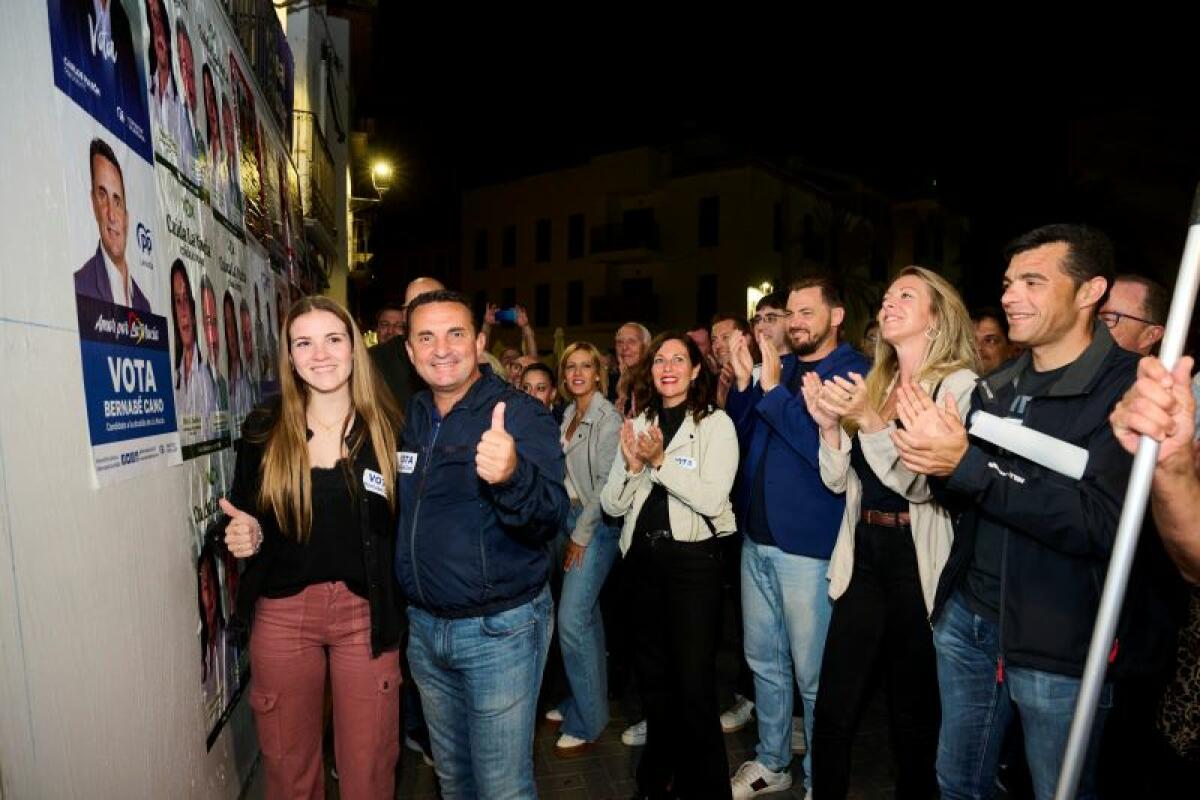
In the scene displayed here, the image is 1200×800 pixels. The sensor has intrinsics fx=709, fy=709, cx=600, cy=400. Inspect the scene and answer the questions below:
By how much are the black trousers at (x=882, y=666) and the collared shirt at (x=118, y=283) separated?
3.02 m

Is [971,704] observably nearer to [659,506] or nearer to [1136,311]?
[659,506]

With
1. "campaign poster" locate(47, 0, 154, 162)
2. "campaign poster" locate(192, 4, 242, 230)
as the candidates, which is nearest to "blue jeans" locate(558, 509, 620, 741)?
"campaign poster" locate(192, 4, 242, 230)

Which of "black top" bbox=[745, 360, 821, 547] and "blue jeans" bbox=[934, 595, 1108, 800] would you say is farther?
"black top" bbox=[745, 360, 821, 547]

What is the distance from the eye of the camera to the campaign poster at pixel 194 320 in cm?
261

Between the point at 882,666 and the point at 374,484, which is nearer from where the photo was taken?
the point at 374,484

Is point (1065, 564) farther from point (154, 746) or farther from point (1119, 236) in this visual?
point (1119, 236)

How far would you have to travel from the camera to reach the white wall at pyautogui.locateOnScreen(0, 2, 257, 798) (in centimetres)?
151

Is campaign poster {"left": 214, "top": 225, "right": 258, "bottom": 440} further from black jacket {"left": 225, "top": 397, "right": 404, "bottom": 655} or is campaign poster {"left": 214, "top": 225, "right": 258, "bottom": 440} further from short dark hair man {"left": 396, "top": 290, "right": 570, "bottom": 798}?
short dark hair man {"left": 396, "top": 290, "right": 570, "bottom": 798}

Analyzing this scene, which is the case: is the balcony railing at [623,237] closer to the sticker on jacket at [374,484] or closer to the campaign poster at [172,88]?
the campaign poster at [172,88]

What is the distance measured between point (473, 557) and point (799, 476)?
1.89 meters

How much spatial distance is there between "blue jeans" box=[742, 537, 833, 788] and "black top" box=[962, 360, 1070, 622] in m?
1.02

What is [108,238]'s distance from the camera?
2.04 meters

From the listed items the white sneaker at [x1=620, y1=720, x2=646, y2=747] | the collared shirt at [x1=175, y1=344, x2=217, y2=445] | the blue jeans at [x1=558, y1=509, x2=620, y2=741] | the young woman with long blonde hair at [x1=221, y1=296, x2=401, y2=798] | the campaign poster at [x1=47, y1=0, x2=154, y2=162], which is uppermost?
the campaign poster at [x1=47, y1=0, x2=154, y2=162]

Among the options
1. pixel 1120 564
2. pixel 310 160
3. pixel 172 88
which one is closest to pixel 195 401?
pixel 172 88
